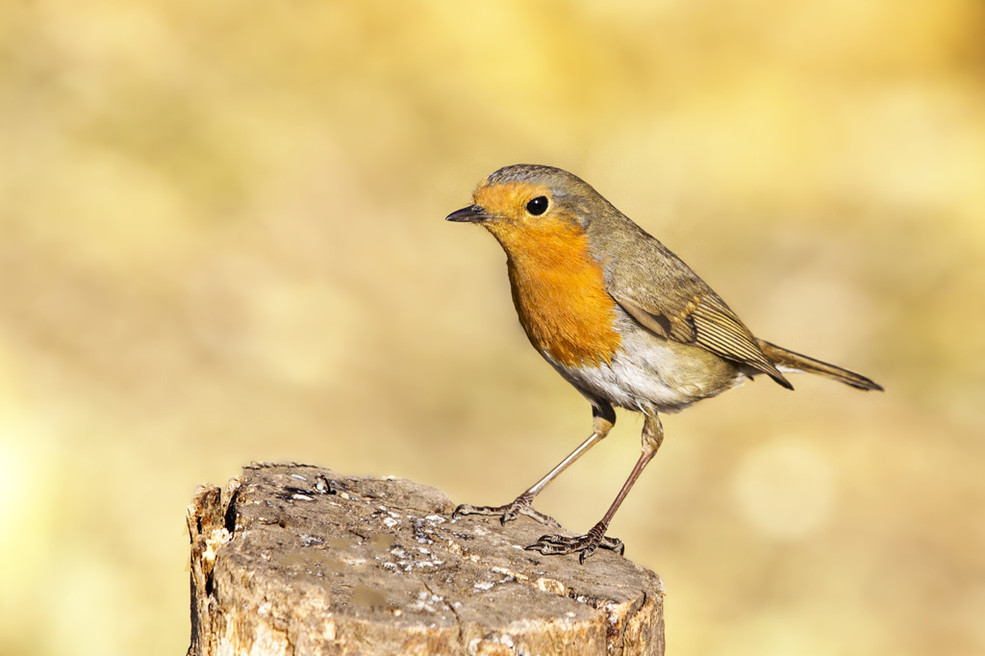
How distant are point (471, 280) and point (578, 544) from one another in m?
5.69

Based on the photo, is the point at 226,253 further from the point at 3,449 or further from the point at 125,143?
the point at 3,449

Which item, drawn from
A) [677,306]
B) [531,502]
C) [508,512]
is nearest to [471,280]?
[677,306]

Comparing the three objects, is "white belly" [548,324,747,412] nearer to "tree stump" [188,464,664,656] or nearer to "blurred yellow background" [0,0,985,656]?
"tree stump" [188,464,664,656]

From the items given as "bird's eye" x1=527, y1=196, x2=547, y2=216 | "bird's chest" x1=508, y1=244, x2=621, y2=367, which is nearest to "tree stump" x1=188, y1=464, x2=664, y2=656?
"bird's chest" x1=508, y1=244, x2=621, y2=367

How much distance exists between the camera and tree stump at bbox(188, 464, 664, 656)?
2.70 m

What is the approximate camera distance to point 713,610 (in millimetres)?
6516

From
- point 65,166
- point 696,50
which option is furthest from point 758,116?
point 65,166

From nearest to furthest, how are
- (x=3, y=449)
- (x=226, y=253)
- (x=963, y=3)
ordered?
(x=3, y=449), (x=226, y=253), (x=963, y=3)

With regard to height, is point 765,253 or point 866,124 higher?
point 866,124

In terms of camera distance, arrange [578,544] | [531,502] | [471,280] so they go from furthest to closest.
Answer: [471,280] < [531,502] < [578,544]

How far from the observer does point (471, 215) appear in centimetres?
384

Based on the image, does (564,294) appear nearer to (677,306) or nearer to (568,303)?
(568,303)

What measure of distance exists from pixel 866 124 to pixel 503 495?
5.97m

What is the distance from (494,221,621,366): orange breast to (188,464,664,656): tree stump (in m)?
0.70
